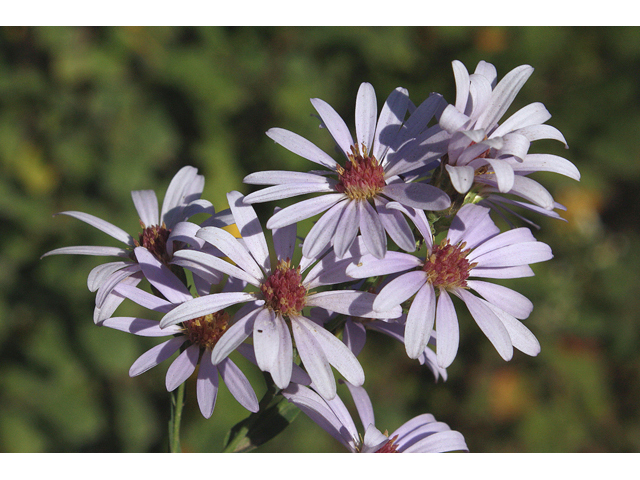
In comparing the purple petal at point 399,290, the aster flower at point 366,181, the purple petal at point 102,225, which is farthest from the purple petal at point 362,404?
the purple petal at point 102,225

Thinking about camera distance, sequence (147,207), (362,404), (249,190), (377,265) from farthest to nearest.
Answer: (249,190), (147,207), (362,404), (377,265)

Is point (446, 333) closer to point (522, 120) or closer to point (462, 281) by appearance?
point (462, 281)

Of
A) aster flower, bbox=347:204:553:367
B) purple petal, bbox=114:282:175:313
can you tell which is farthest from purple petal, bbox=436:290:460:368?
purple petal, bbox=114:282:175:313

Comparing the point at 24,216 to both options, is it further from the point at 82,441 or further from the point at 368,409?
the point at 368,409

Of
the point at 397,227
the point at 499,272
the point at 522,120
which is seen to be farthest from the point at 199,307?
the point at 522,120

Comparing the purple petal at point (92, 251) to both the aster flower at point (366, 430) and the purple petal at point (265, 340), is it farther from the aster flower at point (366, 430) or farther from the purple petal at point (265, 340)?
the aster flower at point (366, 430)
